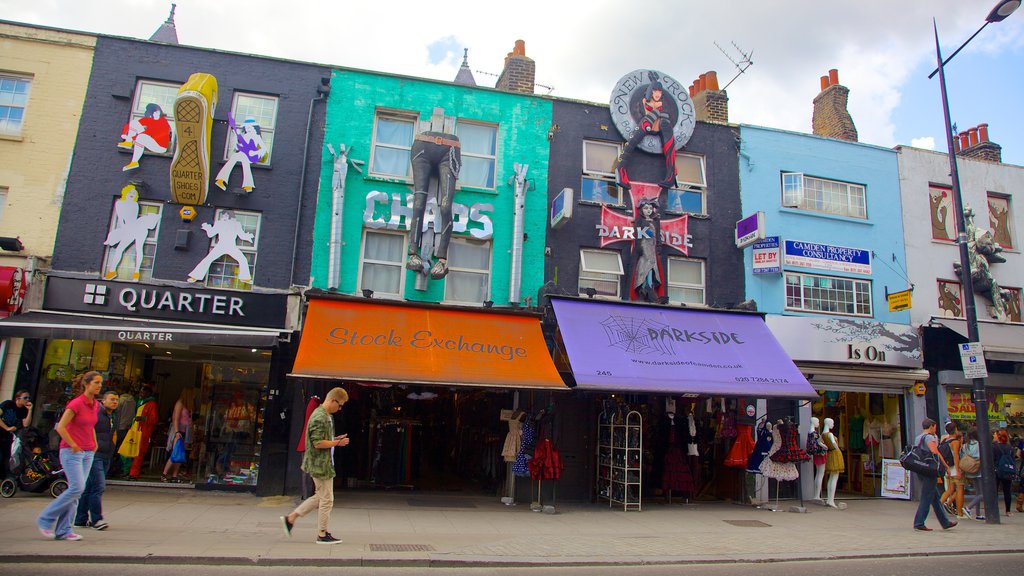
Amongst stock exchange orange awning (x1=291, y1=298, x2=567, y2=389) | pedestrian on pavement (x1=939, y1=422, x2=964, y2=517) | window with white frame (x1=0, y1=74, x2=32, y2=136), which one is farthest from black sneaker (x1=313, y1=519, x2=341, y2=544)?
pedestrian on pavement (x1=939, y1=422, x2=964, y2=517)

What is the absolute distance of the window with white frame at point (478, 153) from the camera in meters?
14.8

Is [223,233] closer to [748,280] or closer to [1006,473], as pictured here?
[748,280]

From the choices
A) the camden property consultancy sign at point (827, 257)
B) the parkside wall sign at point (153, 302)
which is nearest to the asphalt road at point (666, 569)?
the parkside wall sign at point (153, 302)

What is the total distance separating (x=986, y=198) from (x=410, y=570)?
1846 cm

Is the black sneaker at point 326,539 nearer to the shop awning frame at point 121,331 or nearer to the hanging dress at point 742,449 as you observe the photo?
the shop awning frame at point 121,331

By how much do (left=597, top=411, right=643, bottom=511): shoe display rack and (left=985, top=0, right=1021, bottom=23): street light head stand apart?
32.3 ft

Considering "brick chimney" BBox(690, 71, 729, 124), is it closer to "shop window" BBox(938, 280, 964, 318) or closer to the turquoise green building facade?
the turquoise green building facade

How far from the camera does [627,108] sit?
15.8 m

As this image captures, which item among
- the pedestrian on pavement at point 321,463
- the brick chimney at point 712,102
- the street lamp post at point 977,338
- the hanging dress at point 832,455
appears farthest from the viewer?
the brick chimney at point 712,102

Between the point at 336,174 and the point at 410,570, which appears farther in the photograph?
the point at 336,174

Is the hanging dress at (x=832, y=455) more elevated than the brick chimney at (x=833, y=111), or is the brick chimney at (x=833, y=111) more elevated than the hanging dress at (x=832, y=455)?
the brick chimney at (x=833, y=111)

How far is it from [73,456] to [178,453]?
5.59m

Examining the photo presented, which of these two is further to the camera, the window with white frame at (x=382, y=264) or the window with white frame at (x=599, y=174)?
the window with white frame at (x=599, y=174)

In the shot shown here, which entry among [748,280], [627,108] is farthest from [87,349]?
[748,280]
